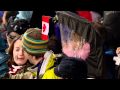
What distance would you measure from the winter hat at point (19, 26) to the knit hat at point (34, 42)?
0.16ft

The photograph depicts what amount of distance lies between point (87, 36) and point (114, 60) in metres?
0.39

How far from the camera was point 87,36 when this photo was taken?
6.40 meters

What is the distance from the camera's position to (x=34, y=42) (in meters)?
6.43

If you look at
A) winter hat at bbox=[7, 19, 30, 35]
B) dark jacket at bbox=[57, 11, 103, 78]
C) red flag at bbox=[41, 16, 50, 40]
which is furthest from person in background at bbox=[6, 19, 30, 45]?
dark jacket at bbox=[57, 11, 103, 78]

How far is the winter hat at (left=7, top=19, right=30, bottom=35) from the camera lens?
644 cm

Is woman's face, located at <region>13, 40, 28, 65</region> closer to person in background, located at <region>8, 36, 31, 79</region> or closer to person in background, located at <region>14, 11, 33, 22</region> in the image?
person in background, located at <region>8, 36, 31, 79</region>

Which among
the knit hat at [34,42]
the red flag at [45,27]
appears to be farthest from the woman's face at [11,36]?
the red flag at [45,27]

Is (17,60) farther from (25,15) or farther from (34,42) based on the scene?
(25,15)

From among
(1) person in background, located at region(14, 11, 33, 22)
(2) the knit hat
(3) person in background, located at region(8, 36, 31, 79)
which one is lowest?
(3) person in background, located at region(8, 36, 31, 79)

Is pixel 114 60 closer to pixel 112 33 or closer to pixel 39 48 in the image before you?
pixel 112 33

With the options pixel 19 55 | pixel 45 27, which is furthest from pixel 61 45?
pixel 19 55

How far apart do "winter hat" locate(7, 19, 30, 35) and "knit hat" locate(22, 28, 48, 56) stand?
1.9 inches

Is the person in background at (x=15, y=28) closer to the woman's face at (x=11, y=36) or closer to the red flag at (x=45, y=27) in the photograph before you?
the woman's face at (x=11, y=36)

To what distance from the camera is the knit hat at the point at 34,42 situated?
253 inches
